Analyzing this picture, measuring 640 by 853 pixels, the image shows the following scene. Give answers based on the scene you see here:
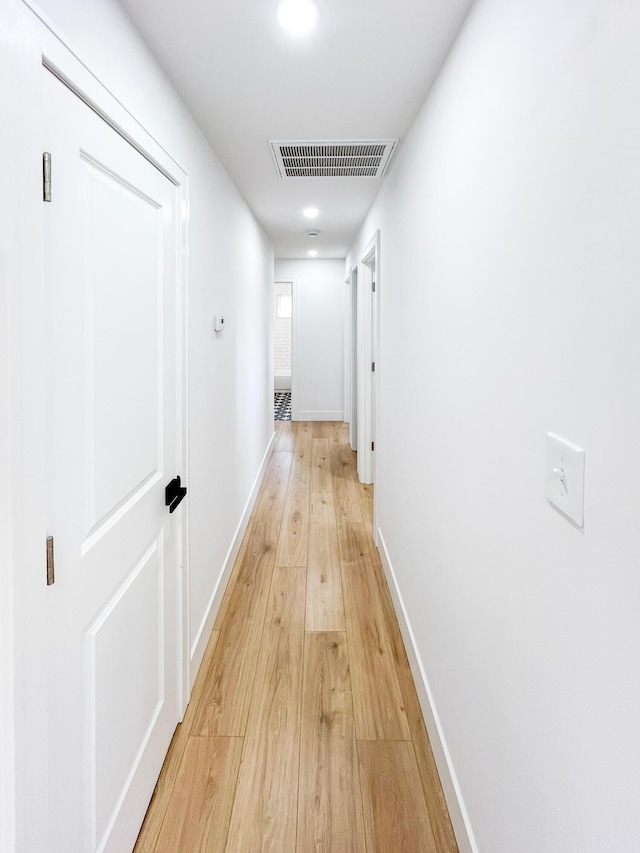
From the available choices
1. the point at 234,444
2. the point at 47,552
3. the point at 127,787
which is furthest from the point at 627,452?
the point at 234,444

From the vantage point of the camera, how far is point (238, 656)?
2213 millimetres

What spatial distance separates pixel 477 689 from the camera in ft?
4.21

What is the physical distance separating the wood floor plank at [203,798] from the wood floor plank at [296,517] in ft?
4.68

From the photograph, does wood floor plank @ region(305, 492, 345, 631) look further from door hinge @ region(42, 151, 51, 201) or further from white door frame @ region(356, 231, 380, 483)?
door hinge @ region(42, 151, 51, 201)

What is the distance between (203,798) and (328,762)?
40 centimetres

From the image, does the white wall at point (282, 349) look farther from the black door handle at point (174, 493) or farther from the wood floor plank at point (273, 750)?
the black door handle at point (174, 493)

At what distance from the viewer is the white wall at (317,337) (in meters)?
7.17

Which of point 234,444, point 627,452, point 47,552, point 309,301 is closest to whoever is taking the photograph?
point 627,452

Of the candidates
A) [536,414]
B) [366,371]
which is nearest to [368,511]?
[366,371]

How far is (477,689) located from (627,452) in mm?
876

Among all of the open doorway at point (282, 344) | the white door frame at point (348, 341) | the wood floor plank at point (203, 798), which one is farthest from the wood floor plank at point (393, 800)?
the open doorway at point (282, 344)

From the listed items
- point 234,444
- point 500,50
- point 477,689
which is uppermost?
point 500,50

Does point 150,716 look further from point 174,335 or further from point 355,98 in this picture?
point 355,98

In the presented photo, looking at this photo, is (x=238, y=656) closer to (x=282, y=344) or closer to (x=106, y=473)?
(x=106, y=473)
